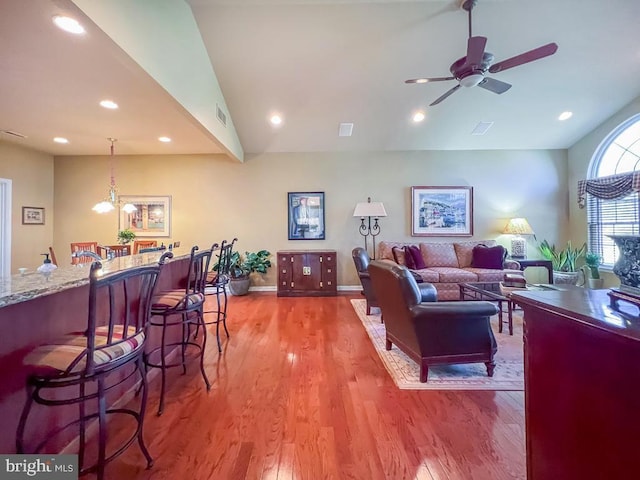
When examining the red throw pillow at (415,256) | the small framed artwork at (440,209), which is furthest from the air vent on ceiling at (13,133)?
the small framed artwork at (440,209)

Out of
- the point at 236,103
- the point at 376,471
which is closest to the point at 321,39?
A: the point at 236,103

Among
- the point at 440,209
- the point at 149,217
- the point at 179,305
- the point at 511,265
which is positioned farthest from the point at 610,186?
the point at 149,217

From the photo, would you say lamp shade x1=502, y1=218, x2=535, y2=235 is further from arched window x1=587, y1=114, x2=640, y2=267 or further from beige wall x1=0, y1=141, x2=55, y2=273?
beige wall x1=0, y1=141, x2=55, y2=273

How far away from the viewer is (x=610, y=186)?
204 inches

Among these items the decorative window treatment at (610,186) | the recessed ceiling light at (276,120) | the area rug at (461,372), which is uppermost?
the recessed ceiling light at (276,120)

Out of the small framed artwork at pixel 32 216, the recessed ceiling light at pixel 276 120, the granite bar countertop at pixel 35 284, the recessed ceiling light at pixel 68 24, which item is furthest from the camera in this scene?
the small framed artwork at pixel 32 216

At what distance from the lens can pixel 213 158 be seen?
20.1 feet

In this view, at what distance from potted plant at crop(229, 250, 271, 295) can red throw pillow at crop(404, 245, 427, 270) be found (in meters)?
2.66

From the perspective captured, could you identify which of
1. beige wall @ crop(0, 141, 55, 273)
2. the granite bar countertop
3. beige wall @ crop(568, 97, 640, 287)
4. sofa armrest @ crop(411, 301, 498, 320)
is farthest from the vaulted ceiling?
sofa armrest @ crop(411, 301, 498, 320)

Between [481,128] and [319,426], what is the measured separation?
18.5 ft

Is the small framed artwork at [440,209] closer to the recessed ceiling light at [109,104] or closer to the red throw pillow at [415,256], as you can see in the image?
the red throw pillow at [415,256]

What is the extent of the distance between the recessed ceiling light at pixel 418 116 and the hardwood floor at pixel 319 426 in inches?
159

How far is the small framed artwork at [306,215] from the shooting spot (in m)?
6.10

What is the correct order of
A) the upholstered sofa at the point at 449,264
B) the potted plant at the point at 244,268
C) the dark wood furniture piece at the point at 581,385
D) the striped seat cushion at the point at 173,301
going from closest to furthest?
the dark wood furniture piece at the point at 581,385 → the striped seat cushion at the point at 173,301 → the upholstered sofa at the point at 449,264 → the potted plant at the point at 244,268
